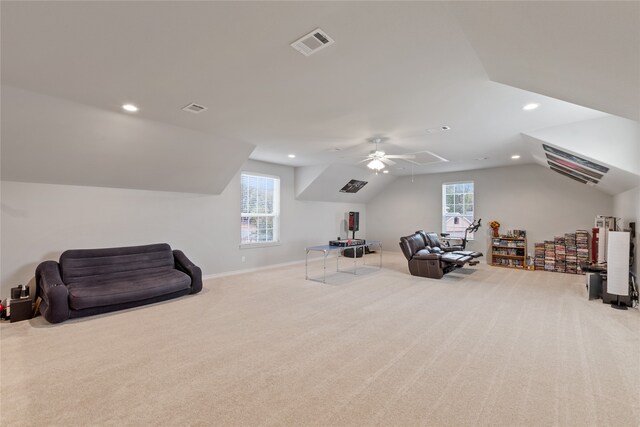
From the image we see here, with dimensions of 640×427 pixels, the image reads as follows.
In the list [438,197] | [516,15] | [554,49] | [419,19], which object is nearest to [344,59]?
[419,19]

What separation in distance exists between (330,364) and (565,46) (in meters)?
3.00

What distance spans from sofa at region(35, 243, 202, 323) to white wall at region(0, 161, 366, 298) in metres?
0.35

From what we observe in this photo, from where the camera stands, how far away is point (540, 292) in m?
5.26

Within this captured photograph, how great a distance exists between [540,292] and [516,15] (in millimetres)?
5256

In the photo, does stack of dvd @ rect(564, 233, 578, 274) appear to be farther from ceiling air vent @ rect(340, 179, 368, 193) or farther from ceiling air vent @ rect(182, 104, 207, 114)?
ceiling air vent @ rect(182, 104, 207, 114)

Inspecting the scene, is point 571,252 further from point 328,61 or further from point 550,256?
point 328,61

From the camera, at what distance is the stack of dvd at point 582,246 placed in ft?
22.5

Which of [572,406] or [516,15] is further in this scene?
[572,406]

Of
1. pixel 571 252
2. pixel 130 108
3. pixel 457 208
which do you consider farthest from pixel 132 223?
pixel 571 252

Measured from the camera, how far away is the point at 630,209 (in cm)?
498

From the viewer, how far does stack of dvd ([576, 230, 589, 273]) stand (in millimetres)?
6850

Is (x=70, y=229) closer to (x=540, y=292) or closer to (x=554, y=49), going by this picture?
(x=554, y=49)

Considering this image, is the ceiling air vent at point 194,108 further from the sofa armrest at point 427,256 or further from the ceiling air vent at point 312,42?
the sofa armrest at point 427,256

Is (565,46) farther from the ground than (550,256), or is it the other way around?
(565,46)
